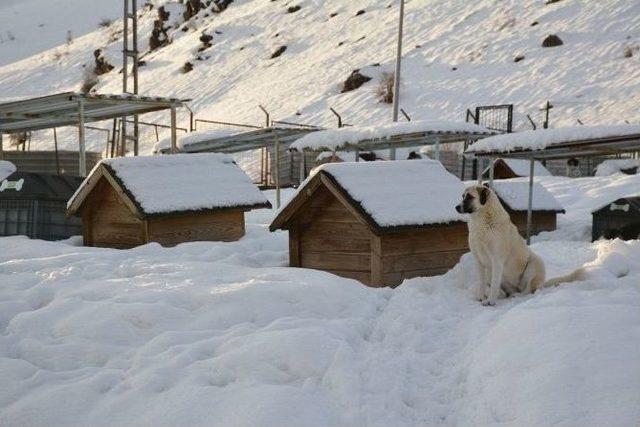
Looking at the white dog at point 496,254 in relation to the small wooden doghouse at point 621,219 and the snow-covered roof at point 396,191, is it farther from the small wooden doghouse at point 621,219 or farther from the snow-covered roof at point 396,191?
the small wooden doghouse at point 621,219

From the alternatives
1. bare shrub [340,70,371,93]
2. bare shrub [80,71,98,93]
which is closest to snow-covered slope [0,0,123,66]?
bare shrub [80,71,98,93]

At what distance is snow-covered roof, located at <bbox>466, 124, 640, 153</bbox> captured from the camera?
1013cm

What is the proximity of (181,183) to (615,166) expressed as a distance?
17.8 metres

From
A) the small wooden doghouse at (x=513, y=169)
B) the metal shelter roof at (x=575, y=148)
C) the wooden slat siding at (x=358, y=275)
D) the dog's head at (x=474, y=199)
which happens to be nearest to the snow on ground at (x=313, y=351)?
the dog's head at (x=474, y=199)

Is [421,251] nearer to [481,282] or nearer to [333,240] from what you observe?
[333,240]

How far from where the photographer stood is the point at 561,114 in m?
29.1

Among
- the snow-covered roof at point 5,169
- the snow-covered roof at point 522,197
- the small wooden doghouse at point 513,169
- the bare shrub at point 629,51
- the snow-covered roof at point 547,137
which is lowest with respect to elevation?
the snow-covered roof at point 522,197

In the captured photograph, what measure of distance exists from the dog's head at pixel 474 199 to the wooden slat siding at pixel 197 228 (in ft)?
17.2

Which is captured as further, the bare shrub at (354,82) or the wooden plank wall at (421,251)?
the bare shrub at (354,82)

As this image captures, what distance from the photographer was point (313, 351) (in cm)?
467

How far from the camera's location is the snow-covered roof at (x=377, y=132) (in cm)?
1516

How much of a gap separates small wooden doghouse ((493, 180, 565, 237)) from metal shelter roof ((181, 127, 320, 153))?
6023mm

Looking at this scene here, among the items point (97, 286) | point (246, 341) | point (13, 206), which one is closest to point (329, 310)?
point (246, 341)

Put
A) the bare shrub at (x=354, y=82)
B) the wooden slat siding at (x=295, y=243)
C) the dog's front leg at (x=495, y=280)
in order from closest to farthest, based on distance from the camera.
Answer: the dog's front leg at (x=495, y=280) < the wooden slat siding at (x=295, y=243) < the bare shrub at (x=354, y=82)
